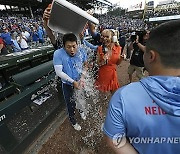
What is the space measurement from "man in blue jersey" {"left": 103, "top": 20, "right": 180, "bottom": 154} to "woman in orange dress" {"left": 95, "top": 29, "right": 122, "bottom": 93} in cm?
222

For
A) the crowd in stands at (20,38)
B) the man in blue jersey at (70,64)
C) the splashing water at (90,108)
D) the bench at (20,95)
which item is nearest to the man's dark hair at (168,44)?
the man in blue jersey at (70,64)

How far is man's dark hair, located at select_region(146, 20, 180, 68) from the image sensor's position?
904 mm

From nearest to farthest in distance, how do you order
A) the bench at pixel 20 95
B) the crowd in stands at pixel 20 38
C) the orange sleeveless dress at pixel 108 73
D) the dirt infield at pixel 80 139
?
1. the bench at pixel 20 95
2. the dirt infield at pixel 80 139
3. the orange sleeveless dress at pixel 108 73
4. the crowd in stands at pixel 20 38

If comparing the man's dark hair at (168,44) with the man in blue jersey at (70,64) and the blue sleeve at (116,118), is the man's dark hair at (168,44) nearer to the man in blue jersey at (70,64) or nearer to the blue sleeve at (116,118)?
the blue sleeve at (116,118)

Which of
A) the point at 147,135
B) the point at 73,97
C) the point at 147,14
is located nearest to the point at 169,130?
the point at 147,135

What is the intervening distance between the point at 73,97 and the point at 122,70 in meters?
4.53

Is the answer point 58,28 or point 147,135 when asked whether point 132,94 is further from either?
point 58,28

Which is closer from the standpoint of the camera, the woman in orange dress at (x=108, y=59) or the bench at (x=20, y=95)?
the bench at (x=20, y=95)

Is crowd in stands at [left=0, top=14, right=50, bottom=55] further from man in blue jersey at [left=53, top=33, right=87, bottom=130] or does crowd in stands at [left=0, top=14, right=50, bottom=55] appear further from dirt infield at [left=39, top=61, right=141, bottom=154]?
dirt infield at [left=39, top=61, right=141, bottom=154]

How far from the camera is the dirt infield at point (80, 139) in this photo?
2930 mm

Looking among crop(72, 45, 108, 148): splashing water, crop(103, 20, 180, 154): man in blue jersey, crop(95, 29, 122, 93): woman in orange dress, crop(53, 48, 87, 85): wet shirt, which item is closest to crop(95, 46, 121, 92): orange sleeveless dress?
crop(95, 29, 122, 93): woman in orange dress

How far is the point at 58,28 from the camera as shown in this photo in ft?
9.49

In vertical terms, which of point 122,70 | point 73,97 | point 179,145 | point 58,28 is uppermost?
point 58,28

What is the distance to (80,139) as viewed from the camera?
3.17 meters
